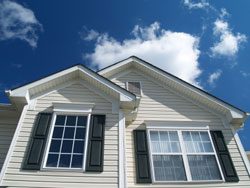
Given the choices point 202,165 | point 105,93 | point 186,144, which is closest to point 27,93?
point 105,93

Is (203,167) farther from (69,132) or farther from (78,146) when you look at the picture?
(69,132)

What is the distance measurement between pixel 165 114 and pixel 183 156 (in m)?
1.89

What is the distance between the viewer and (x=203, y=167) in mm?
7992

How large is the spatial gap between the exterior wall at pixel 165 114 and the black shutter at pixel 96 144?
108cm

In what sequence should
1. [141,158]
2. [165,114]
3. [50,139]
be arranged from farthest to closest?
[165,114] → [141,158] → [50,139]

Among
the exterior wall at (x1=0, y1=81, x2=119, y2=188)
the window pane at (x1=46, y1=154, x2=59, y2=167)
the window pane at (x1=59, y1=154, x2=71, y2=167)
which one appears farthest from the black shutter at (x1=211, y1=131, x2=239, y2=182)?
the window pane at (x1=46, y1=154, x2=59, y2=167)

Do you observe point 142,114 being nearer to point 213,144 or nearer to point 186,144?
point 186,144

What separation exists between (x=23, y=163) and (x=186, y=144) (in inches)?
203

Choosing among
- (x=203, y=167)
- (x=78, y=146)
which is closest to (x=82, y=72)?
(x=78, y=146)

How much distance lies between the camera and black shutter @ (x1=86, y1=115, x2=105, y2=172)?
6.89 meters

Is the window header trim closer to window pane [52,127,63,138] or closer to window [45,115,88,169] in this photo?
window [45,115,88,169]

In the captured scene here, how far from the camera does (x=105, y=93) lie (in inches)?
348

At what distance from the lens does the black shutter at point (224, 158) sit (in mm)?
7746

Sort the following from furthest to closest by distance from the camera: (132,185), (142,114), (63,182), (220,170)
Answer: (142,114), (220,170), (132,185), (63,182)
